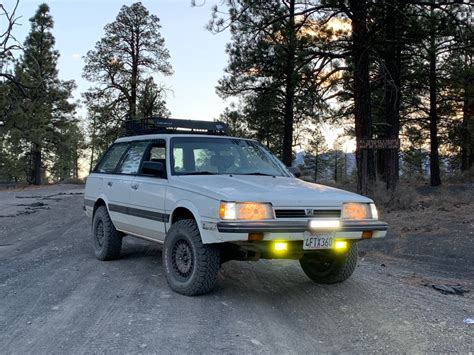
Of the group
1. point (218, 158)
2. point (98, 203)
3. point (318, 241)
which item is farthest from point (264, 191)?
point (98, 203)

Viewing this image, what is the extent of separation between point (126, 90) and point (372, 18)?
25.5m

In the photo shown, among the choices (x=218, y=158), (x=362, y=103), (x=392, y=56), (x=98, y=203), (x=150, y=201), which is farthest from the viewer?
(x=392, y=56)

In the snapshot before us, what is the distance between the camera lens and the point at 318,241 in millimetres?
4836

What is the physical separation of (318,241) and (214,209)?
1097 millimetres

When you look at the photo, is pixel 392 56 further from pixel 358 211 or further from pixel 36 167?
pixel 36 167

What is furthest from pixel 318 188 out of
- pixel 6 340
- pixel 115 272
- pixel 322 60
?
pixel 322 60

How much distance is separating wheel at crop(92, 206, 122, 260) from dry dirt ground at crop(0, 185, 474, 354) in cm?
19

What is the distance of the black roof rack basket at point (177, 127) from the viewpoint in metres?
6.99

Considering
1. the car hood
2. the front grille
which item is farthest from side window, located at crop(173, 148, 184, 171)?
the front grille

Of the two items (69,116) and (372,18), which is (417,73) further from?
(69,116)

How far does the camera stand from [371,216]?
5.26 metres

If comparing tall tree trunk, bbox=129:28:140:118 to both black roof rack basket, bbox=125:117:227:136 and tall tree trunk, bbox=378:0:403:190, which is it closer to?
tall tree trunk, bbox=378:0:403:190

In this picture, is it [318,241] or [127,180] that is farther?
[127,180]

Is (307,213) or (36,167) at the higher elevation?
(36,167)
